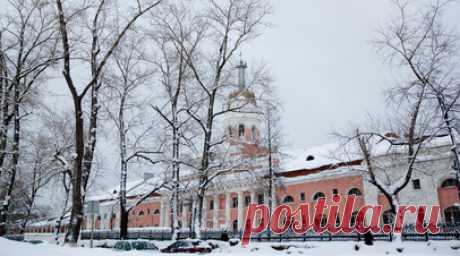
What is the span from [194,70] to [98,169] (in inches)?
407

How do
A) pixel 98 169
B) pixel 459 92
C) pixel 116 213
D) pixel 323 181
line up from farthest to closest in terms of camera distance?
pixel 116 213 → pixel 323 181 → pixel 98 169 → pixel 459 92

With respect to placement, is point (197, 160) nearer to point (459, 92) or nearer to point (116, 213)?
point (459, 92)

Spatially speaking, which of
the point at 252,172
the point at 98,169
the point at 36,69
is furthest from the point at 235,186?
the point at 36,69

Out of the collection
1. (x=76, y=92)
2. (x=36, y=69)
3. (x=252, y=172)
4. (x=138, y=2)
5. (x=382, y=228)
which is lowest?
(x=382, y=228)

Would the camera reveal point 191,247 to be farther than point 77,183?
Yes

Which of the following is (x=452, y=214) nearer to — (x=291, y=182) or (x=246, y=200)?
(x=291, y=182)

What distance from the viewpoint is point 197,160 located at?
26.2m

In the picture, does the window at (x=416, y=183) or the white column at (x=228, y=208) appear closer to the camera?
the window at (x=416, y=183)

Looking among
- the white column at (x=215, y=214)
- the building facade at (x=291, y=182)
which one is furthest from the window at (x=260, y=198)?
the white column at (x=215, y=214)

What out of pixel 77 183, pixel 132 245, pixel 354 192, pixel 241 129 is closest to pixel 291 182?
pixel 354 192

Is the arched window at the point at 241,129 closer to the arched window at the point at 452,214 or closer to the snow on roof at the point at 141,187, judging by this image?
the snow on roof at the point at 141,187

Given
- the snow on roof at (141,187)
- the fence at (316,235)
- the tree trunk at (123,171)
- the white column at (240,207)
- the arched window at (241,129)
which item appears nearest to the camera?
the fence at (316,235)

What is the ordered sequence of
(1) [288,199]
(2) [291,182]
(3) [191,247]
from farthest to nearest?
(1) [288,199] < (2) [291,182] < (3) [191,247]

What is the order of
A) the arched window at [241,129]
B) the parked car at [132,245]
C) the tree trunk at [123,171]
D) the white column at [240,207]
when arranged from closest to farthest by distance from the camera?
1. the parked car at [132,245]
2. the tree trunk at [123,171]
3. the white column at [240,207]
4. the arched window at [241,129]
